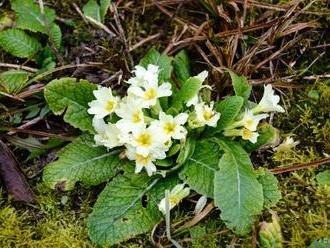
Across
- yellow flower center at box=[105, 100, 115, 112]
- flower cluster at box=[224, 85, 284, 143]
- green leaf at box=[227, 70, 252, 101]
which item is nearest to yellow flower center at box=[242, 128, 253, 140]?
flower cluster at box=[224, 85, 284, 143]

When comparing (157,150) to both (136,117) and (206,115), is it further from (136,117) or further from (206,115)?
(206,115)

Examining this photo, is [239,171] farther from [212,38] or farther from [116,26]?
[116,26]

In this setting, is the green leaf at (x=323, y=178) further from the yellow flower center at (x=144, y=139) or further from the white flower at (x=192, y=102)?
the yellow flower center at (x=144, y=139)

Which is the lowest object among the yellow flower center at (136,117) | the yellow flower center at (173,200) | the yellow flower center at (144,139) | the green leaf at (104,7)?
the yellow flower center at (173,200)

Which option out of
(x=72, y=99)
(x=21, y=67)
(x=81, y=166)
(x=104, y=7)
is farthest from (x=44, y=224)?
(x=104, y=7)

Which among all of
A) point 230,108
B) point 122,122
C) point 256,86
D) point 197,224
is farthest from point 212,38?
point 197,224

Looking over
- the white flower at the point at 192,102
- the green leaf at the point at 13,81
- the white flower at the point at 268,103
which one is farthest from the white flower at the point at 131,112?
the green leaf at the point at 13,81

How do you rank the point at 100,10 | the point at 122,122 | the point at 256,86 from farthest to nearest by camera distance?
the point at 100,10 < the point at 256,86 < the point at 122,122

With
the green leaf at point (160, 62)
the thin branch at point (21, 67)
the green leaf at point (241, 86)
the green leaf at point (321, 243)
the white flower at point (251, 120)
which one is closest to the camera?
the green leaf at point (321, 243)
